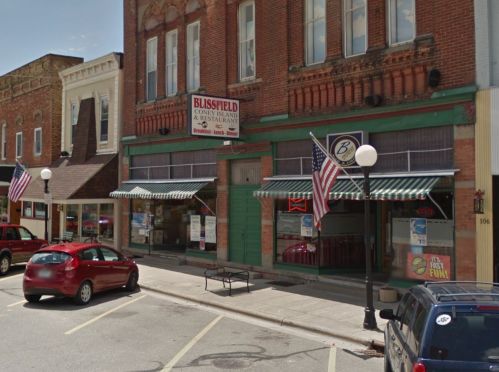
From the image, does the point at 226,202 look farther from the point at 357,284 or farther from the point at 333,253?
the point at 357,284

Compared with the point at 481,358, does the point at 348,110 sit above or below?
above

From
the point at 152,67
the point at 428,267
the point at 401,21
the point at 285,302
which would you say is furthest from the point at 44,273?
the point at 152,67

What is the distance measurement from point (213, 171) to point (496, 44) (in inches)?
400

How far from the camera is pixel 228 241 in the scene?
58.4 feet

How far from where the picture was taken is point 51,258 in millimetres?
12352

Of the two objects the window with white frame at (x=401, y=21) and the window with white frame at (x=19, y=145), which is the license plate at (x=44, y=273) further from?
the window with white frame at (x=19, y=145)

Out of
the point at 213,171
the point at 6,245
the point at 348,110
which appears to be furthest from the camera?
the point at 213,171

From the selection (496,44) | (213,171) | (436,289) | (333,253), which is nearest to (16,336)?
(436,289)

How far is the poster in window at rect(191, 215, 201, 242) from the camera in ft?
62.6

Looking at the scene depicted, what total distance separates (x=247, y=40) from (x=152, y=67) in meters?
5.84

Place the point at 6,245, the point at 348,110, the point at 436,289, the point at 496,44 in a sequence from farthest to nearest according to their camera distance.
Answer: the point at 6,245, the point at 348,110, the point at 496,44, the point at 436,289

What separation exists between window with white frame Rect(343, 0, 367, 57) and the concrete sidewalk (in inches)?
262

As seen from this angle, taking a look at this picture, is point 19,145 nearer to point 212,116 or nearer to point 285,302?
point 212,116

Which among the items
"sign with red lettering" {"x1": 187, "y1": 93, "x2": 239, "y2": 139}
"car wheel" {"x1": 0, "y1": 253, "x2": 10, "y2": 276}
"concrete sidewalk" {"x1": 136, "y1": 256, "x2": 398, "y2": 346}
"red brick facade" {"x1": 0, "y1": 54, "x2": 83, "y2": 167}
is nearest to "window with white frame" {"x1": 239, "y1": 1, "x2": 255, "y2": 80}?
"sign with red lettering" {"x1": 187, "y1": 93, "x2": 239, "y2": 139}
